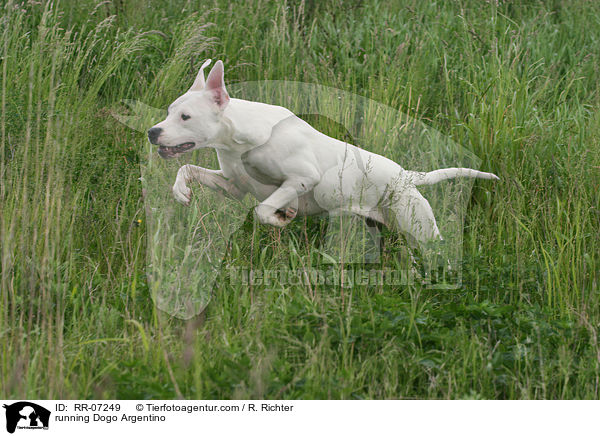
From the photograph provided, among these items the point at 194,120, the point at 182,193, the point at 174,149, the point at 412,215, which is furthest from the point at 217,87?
the point at 412,215

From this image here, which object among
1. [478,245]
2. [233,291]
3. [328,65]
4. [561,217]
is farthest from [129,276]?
[328,65]

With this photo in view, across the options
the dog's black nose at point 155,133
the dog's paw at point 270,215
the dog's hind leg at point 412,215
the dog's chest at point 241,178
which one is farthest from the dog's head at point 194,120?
the dog's hind leg at point 412,215

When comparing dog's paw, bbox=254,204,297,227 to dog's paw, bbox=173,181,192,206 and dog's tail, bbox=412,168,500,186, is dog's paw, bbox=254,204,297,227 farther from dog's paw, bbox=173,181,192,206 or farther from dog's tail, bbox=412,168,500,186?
dog's tail, bbox=412,168,500,186

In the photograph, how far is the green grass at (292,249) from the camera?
283 centimetres

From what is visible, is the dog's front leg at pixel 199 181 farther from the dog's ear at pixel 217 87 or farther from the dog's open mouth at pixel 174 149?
the dog's ear at pixel 217 87

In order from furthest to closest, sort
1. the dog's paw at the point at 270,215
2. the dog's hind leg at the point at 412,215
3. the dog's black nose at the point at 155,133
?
the dog's hind leg at the point at 412,215 < the dog's paw at the point at 270,215 < the dog's black nose at the point at 155,133

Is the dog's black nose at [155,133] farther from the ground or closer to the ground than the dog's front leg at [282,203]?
farther from the ground

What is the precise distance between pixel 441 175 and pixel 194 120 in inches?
58.8

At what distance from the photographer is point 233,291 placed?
11.5 ft

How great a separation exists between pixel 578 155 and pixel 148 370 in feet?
11.0
